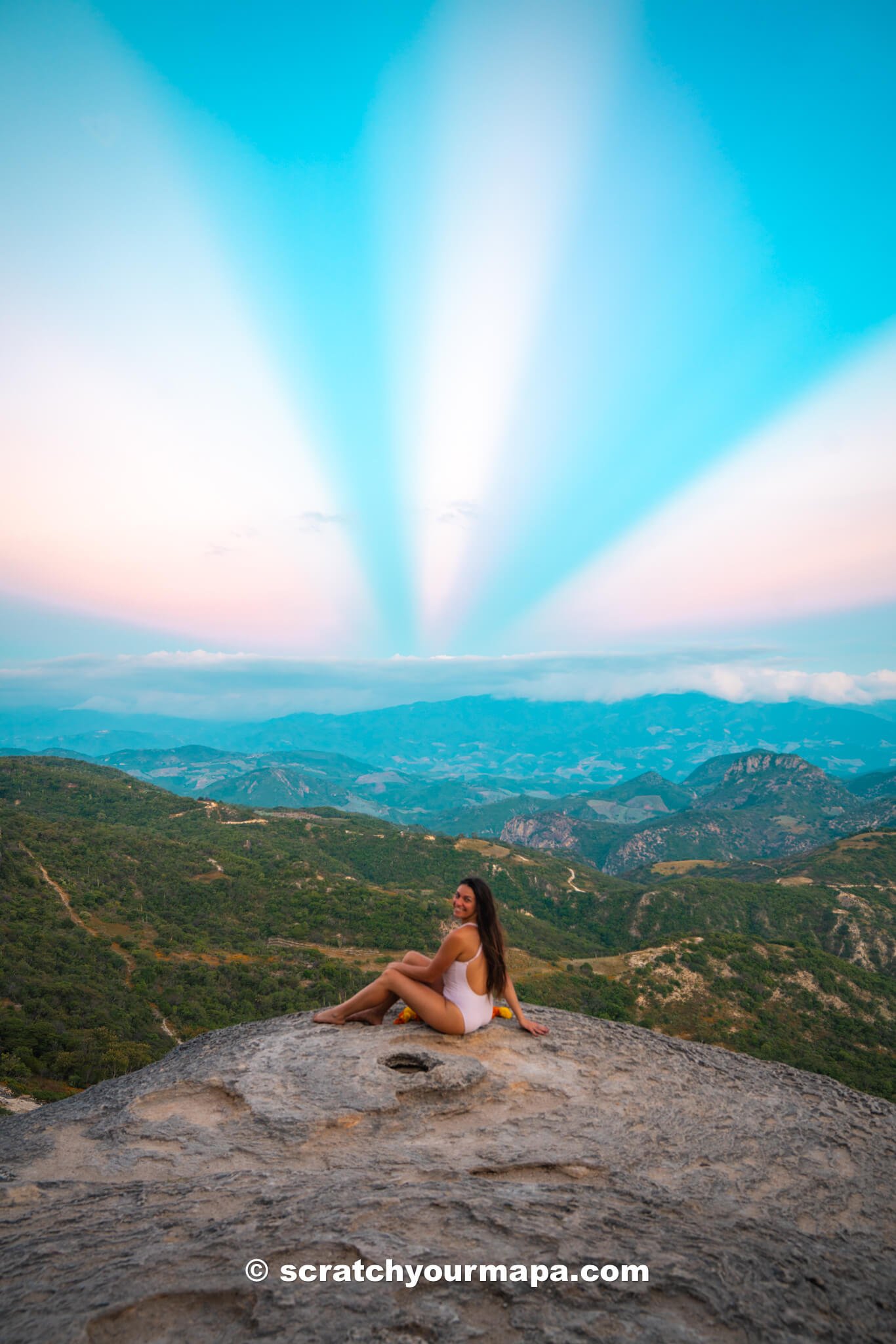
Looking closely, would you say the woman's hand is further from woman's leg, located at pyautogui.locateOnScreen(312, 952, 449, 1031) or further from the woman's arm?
woman's leg, located at pyautogui.locateOnScreen(312, 952, 449, 1031)

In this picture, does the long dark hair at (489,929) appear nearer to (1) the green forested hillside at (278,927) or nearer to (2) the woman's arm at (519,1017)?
(2) the woman's arm at (519,1017)

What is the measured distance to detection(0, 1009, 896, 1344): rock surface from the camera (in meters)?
3.92

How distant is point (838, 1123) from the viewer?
858cm

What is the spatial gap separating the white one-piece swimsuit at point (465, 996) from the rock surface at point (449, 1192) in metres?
0.42

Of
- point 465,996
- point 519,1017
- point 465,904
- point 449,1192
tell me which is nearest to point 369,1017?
point 465,996

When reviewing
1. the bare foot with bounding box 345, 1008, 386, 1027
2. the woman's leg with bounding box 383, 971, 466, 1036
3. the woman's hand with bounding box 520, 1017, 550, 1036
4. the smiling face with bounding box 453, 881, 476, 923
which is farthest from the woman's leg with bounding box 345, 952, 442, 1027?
the woman's hand with bounding box 520, 1017, 550, 1036

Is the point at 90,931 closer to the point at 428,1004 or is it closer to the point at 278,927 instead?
the point at 278,927

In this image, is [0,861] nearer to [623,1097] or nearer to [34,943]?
[34,943]

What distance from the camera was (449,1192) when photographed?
557cm

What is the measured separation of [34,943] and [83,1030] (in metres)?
15.4

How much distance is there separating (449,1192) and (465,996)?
3905 mm

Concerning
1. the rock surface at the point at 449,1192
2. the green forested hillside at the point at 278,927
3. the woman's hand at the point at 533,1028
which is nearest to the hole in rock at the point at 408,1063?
the rock surface at the point at 449,1192

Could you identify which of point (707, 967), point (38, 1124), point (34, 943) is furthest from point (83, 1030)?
point (707, 967)

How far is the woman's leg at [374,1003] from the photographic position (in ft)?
31.0
